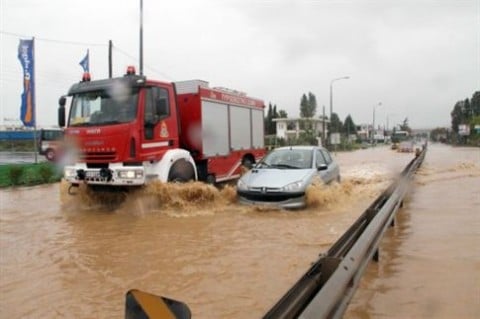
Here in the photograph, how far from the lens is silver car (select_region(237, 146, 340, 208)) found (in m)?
9.81

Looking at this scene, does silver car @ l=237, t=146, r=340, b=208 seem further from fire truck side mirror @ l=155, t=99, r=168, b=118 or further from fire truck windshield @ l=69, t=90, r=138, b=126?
fire truck windshield @ l=69, t=90, r=138, b=126

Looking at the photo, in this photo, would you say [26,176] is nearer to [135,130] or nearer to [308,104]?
[135,130]

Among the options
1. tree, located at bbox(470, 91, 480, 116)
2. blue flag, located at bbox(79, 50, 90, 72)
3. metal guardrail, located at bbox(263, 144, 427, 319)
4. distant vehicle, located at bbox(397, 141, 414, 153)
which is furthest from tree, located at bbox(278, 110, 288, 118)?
metal guardrail, located at bbox(263, 144, 427, 319)

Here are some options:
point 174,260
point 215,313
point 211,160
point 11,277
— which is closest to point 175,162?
point 211,160

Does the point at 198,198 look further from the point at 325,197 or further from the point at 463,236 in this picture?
the point at 463,236

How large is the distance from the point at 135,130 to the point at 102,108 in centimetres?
96

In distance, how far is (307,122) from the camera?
68312 mm

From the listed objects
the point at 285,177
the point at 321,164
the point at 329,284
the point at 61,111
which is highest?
the point at 61,111

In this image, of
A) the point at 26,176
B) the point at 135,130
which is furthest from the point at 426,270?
the point at 26,176

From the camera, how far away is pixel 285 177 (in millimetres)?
10203

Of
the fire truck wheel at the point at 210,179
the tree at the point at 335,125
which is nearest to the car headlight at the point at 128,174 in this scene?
the fire truck wheel at the point at 210,179

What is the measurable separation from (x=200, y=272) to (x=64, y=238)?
3295 mm

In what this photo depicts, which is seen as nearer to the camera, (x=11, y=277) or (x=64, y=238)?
(x=11, y=277)

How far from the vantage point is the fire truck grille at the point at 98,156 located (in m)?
9.78
